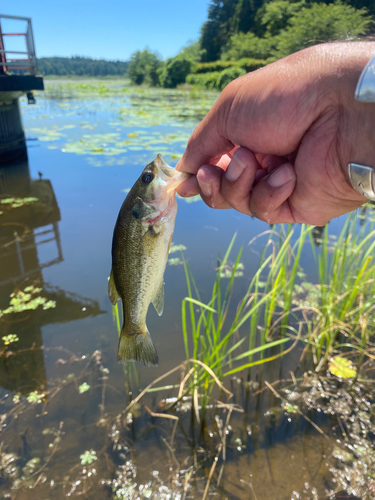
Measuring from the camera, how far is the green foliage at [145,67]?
1881 inches

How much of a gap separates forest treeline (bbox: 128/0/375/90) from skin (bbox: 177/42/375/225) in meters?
23.7

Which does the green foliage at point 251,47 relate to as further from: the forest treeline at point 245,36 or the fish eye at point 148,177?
the fish eye at point 148,177

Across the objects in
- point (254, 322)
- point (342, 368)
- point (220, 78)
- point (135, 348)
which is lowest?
point (342, 368)

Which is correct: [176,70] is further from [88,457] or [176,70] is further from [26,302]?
[88,457]

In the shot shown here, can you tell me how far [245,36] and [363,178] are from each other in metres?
56.7

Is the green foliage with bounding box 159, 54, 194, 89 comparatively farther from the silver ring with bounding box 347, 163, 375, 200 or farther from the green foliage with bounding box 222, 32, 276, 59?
the silver ring with bounding box 347, 163, 375, 200

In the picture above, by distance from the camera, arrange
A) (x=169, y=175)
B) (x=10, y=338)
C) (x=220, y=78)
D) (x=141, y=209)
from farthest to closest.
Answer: (x=220, y=78) < (x=10, y=338) < (x=169, y=175) < (x=141, y=209)

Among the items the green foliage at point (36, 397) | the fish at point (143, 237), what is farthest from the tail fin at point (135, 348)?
the green foliage at point (36, 397)

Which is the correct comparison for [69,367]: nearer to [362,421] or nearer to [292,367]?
[292,367]

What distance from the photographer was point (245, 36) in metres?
46.8

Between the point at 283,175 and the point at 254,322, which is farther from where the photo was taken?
the point at 254,322

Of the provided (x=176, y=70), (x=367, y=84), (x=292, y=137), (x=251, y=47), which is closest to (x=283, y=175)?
(x=292, y=137)

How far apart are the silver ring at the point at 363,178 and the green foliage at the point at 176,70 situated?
4635cm

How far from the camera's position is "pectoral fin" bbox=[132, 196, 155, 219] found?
4.62 feet
